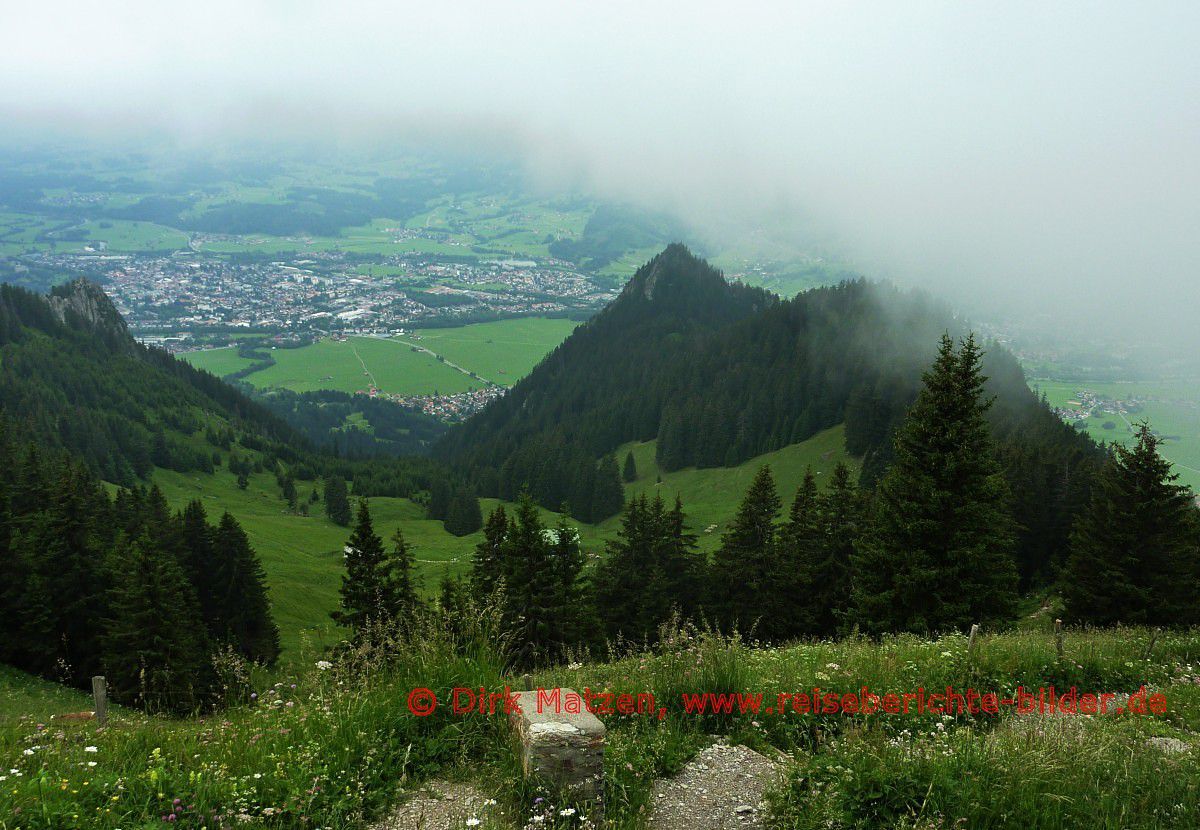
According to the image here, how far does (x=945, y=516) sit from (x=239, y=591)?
5198cm

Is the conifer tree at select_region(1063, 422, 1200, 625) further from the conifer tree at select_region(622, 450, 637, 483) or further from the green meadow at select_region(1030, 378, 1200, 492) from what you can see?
the green meadow at select_region(1030, 378, 1200, 492)

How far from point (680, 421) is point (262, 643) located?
4655 inches

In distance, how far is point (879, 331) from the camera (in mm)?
150750

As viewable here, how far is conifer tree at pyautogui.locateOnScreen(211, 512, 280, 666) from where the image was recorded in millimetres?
54062

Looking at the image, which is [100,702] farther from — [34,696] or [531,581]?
[34,696]

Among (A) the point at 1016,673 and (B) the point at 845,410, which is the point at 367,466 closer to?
(B) the point at 845,410

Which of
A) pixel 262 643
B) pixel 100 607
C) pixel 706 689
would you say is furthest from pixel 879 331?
pixel 706 689

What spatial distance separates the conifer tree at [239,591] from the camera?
177 ft

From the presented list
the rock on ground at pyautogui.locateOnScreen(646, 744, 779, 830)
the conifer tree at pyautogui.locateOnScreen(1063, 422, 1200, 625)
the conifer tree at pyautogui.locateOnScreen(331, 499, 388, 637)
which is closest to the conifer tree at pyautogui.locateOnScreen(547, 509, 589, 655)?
the conifer tree at pyautogui.locateOnScreen(331, 499, 388, 637)

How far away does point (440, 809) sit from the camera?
7.20 meters

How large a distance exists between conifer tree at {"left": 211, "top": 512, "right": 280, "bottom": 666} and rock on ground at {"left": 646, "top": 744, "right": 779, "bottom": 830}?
178ft

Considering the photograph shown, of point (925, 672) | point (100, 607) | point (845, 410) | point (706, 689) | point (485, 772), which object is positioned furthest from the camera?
point (845, 410)

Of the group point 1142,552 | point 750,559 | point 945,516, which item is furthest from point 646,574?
point 1142,552

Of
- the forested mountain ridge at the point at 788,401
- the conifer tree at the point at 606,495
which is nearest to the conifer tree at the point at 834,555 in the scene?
the forested mountain ridge at the point at 788,401
